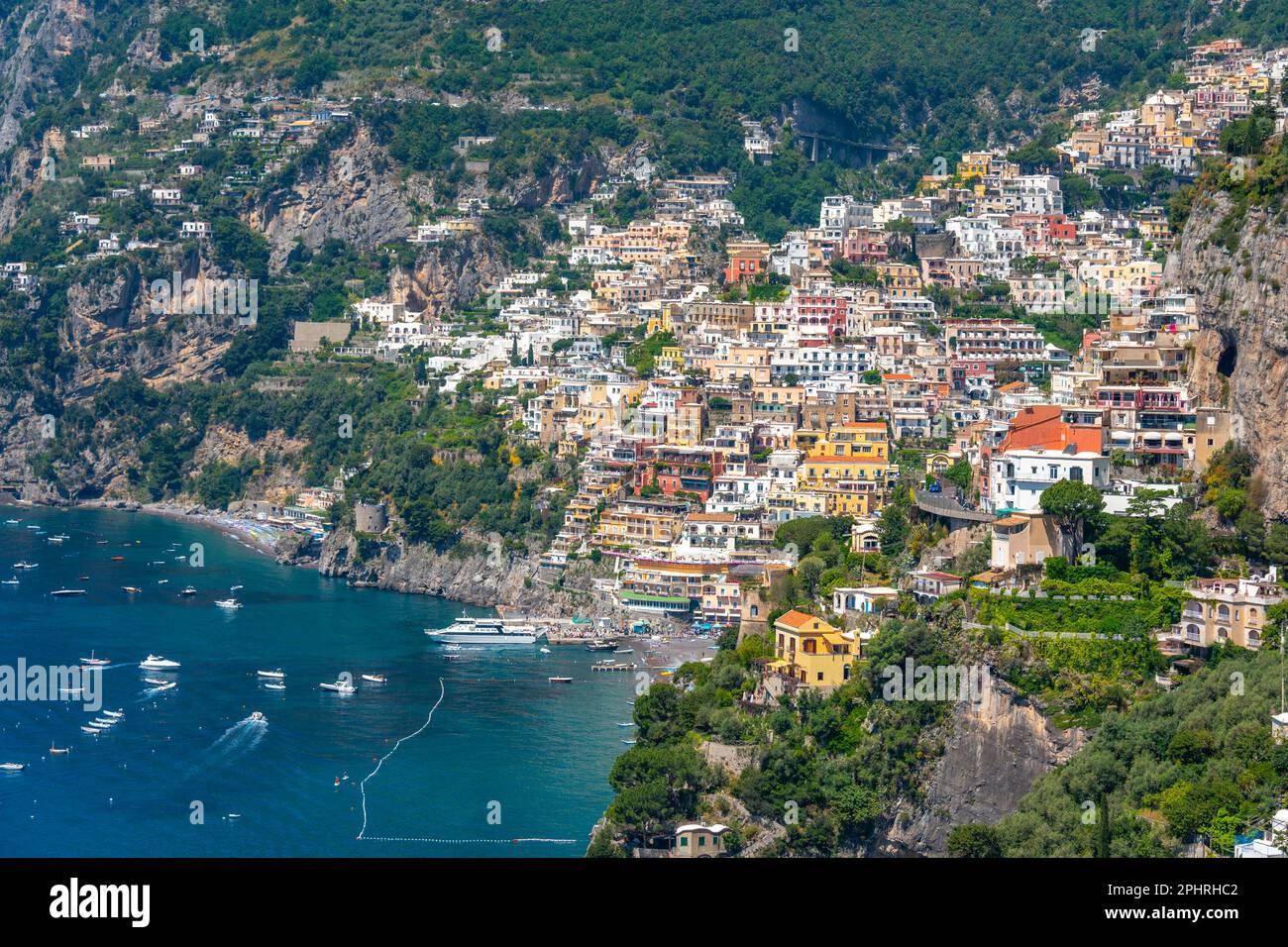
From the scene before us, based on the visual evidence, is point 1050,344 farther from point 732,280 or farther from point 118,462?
point 118,462

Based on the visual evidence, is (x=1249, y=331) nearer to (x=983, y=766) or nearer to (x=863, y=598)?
(x=863, y=598)

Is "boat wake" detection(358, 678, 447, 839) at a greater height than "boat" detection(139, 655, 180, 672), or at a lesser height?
lesser

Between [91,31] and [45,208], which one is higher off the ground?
[91,31]

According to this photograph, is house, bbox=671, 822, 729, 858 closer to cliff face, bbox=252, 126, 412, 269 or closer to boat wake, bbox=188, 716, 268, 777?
boat wake, bbox=188, 716, 268, 777

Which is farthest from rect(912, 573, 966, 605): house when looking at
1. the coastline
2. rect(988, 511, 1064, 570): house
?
the coastline

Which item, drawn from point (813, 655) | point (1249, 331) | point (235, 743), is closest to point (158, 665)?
point (235, 743)
